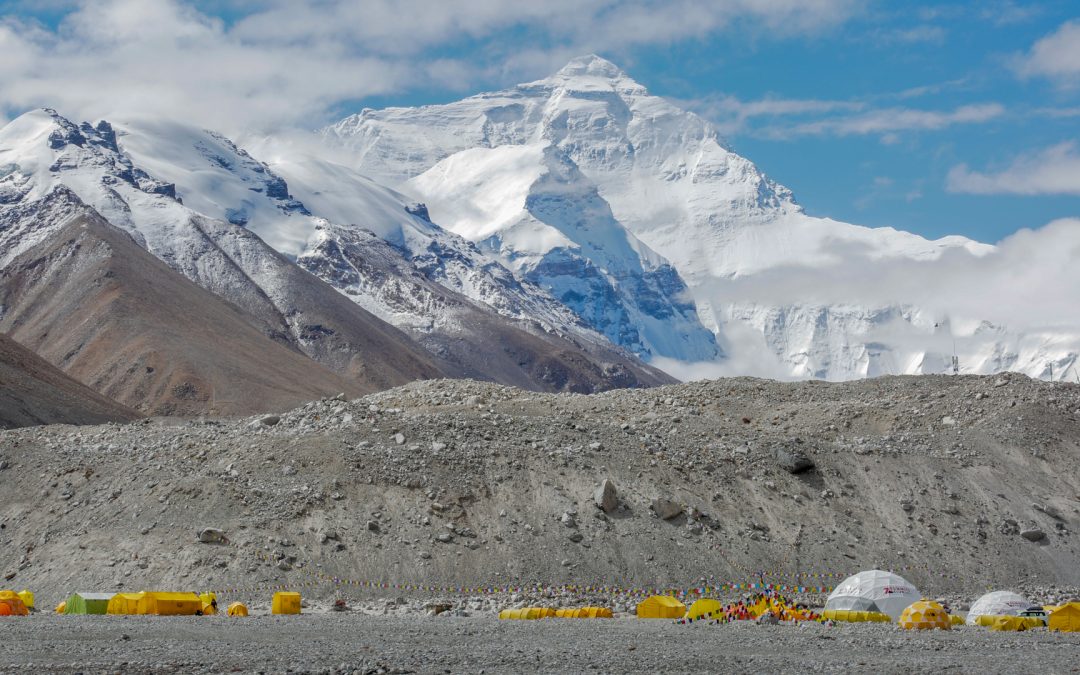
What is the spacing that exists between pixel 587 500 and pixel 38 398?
5730 cm

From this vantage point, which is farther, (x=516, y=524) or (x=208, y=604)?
(x=516, y=524)

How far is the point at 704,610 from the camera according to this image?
33.9m

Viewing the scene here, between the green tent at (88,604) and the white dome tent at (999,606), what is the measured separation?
22.0 m

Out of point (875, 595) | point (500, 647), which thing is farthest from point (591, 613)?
point (875, 595)

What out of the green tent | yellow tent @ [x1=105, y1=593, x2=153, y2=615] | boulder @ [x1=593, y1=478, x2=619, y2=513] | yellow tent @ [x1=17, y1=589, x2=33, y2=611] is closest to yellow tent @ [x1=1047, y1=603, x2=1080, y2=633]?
boulder @ [x1=593, y1=478, x2=619, y2=513]

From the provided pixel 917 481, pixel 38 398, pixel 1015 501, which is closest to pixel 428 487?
pixel 917 481

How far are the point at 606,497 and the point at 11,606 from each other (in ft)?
57.0

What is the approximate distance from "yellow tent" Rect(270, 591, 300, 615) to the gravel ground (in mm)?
2619

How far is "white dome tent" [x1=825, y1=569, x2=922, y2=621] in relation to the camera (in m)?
35.4

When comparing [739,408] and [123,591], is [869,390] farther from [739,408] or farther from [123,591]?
[123,591]

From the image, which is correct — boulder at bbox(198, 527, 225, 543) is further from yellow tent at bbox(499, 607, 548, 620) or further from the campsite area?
yellow tent at bbox(499, 607, 548, 620)

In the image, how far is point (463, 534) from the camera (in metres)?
40.1

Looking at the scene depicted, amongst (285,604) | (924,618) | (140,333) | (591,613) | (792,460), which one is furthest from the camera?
(140,333)

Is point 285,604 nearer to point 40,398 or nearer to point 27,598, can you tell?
point 27,598
